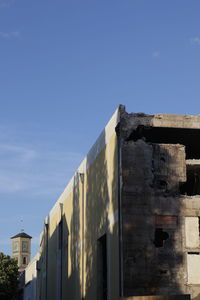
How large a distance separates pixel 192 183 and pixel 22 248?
4803 inches

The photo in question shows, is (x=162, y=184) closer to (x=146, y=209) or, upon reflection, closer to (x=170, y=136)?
(x=146, y=209)

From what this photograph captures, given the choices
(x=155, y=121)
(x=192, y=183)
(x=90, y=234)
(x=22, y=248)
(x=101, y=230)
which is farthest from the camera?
(x=22, y=248)

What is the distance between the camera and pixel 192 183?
26031 mm

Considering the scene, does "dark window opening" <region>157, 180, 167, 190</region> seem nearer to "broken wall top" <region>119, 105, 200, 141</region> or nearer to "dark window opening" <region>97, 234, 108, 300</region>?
"broken wall top" <region>119, 105, 200, 141</region>

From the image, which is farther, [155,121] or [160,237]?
[155,121]

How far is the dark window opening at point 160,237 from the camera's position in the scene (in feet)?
74.3

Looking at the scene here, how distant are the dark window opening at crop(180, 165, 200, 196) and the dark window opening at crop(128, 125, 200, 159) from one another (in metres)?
1.21

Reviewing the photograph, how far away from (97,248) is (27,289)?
36.0m

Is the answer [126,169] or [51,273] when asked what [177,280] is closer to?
[126,169]

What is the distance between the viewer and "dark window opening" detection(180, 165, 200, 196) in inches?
981

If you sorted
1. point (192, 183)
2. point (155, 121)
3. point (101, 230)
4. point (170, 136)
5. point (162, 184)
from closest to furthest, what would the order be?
point (162, 184), point (155, 121), point (170, 136), point (192, 183), point (101, 230)

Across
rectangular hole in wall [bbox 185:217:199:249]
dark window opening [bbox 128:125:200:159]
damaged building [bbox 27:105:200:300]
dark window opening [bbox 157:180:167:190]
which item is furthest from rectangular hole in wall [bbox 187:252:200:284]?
dark window opening [bbox 128:125:200:159]

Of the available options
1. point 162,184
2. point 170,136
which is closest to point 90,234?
point 162,184

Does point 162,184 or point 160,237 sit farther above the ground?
point 162,184
